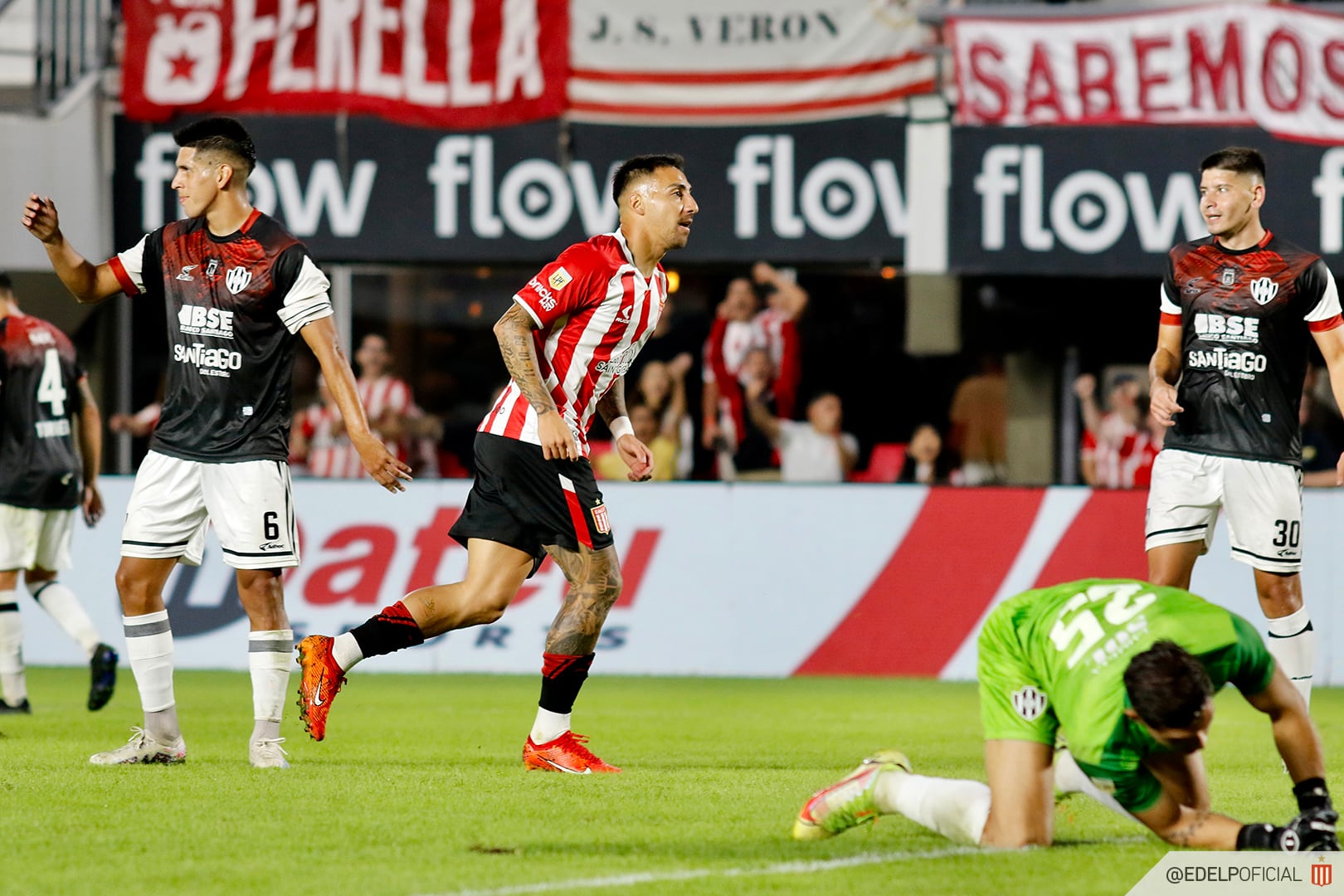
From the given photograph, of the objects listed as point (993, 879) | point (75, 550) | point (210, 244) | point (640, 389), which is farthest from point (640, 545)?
point (993, 879)

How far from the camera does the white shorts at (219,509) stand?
6855 millimetres

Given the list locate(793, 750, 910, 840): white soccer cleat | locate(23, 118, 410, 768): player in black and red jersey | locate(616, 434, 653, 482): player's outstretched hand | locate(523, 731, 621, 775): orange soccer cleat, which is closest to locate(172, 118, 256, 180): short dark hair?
locate(23, 118, 410, 768): player in black and red jersey

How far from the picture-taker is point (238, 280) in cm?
686

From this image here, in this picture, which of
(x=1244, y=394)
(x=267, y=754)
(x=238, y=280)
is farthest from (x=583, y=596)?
(x=1244, y=394)

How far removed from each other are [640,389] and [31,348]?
5.44 meters

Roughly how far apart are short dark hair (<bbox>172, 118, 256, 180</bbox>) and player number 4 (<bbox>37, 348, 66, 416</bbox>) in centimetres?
379

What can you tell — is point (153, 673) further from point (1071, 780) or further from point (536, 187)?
point (536, 187)

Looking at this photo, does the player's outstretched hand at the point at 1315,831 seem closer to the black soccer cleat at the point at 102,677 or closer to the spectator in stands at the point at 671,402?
the black soccer cleat at the point at 102,677

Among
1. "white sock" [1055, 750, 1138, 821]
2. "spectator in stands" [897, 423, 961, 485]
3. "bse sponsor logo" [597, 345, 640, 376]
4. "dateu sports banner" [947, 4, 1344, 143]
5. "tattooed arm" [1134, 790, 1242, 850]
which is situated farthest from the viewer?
"spectator in stands" [897, 423, 961, 485]

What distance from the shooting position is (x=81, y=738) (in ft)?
26.9

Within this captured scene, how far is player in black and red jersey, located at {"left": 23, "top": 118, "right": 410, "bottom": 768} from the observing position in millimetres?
6863

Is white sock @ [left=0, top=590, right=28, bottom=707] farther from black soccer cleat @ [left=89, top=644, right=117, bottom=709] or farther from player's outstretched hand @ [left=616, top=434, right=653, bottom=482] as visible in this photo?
player's outstretched hand @ [left=616, top=434, right=653, bottom=482]

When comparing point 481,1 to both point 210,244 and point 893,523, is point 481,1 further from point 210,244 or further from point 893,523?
point 210,244

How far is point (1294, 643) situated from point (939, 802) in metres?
3.10
